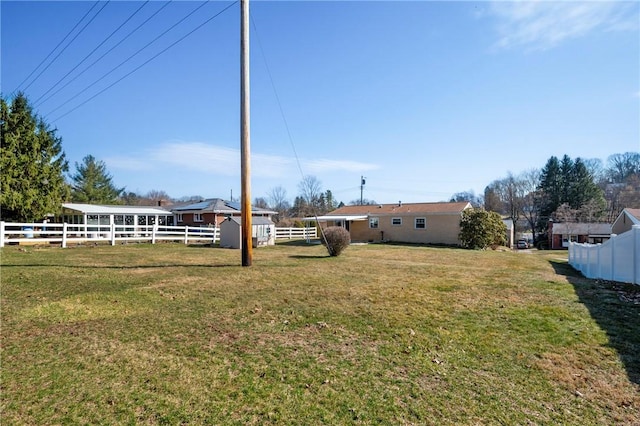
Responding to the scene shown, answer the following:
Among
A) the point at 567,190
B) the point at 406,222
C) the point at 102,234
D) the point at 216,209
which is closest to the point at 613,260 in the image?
the point at 406,222

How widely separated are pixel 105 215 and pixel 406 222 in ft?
87.6

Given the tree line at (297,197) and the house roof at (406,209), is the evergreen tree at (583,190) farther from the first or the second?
the house roof at (406,209)

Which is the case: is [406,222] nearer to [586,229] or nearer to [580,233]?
[580,233]

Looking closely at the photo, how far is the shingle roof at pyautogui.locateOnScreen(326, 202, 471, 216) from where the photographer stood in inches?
1104

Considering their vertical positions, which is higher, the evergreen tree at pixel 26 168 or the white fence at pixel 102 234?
the evergreen tree at pixel 26 168

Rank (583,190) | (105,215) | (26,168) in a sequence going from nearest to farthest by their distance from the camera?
1. (26,168)
2. (105,215)
3. (583,190)

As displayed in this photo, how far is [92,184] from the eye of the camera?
43.7 metres

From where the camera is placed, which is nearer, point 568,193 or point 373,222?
point 373,222

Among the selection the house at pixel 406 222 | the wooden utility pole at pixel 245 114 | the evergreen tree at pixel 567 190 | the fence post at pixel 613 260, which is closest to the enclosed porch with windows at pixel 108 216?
the house at pixel 406 222

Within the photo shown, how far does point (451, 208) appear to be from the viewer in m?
28.2

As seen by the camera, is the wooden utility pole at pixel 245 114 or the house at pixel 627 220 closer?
the wooden utility pole at pixel 245 114

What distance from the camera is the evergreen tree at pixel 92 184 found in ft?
139

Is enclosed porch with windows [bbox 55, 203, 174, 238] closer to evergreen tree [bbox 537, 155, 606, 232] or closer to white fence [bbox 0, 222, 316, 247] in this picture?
white fence [bbox 0, 222, 316, 247]

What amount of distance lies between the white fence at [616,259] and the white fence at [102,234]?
63.5 feet
